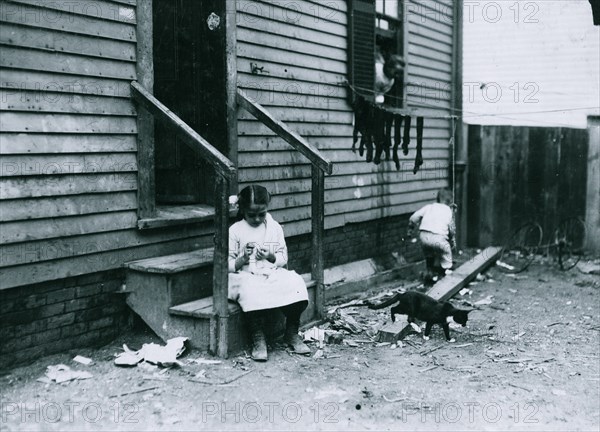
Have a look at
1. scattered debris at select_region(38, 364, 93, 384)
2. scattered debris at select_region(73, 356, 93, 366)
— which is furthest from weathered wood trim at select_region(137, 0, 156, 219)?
scattered debris at select_region(38, 364, 93, 384)

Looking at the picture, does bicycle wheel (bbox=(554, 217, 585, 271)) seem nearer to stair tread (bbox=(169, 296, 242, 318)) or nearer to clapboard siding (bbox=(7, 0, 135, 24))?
stair tread (bbox=(169, 296, 242, 318))

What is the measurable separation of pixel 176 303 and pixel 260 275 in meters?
0.76

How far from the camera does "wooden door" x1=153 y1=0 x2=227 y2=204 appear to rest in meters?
6.95

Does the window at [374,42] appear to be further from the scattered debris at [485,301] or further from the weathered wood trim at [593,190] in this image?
the weathered wood trim at [593,190]

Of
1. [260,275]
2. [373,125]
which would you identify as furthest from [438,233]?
[260,275]

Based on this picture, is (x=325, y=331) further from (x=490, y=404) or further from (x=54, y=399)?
(x=54, y=399)

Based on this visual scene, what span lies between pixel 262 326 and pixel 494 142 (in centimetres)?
812

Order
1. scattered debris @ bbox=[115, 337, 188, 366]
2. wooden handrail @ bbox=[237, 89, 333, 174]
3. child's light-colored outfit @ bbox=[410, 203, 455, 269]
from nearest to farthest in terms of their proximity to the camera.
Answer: scattered debris @ bbox=[115, 337, 188, 366] → wooden handrail @ bbox=[237, 89, 333, 174] → child's light-colored outfit @ bbox=[410, 203, 455, 269]

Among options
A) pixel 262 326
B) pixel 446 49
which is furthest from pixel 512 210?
pixel 262 326

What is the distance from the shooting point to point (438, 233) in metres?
9.06

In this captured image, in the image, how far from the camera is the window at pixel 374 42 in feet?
30.2

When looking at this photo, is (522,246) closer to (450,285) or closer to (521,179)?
(521,179)

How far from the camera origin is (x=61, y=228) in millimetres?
5273

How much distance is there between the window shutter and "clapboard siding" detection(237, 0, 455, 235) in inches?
4.7
